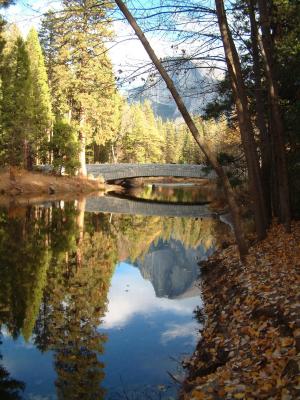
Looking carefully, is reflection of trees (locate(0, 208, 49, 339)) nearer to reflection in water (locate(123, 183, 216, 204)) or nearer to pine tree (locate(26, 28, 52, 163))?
pine tree (locate(26, 28, 52, 163))

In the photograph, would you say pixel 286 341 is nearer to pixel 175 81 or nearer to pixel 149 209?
pixel 175 81

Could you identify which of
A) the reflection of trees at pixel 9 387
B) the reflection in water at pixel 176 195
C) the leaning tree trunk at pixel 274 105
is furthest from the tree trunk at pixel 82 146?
the reflection of trees at pixel 9 387

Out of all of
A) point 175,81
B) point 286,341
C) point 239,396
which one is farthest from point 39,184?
point 239,396

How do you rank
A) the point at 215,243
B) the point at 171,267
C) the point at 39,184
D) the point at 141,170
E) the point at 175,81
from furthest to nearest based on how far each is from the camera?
the point at 141,170
the point at 39,184
the point at 215,243
the point at 171,267
the point at 175,81

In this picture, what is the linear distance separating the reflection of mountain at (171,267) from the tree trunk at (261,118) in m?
3.20

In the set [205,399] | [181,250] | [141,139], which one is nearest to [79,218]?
[181,250]

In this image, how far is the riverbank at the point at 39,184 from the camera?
1219 inches

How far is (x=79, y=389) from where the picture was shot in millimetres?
6422

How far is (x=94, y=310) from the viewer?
9.87 metres

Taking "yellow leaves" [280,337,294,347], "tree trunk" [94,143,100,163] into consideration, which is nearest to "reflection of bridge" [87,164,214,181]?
"tree trunk" [94,143,100,163]

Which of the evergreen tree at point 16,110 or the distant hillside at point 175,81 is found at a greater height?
the evergreen tree at point 16,110

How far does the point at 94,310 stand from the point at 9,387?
3477 millimetres

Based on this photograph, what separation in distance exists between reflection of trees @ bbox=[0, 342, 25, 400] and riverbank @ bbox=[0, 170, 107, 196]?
24502 mm

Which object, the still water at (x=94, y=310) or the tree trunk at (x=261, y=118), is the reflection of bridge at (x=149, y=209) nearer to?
the still water at (x=94, y=310)
